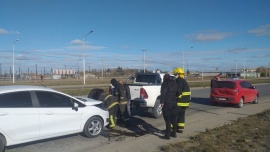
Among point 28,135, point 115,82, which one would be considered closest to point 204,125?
point 115,82

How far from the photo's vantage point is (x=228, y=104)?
17031mm

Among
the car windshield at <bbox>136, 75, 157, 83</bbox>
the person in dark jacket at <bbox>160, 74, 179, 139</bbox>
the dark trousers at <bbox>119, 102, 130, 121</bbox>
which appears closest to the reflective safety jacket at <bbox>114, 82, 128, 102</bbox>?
the dark trousers at <bbox>119, 102, 130, 121</bbox>

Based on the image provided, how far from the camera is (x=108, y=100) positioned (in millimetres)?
9406

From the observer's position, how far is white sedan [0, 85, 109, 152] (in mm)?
6680

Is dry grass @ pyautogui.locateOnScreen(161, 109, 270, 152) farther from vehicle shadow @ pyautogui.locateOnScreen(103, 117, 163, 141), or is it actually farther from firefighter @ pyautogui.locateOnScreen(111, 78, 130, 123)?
firefighter @ pyautogui.locateOnScreen(111, 78, 130, 123)

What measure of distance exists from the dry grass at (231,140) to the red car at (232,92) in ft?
18.9

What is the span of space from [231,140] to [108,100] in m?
3.97

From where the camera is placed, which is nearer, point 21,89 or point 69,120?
point 21,89

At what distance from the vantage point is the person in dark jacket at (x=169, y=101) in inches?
308

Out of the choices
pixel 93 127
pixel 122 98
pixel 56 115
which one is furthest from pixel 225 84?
pixel 56 115

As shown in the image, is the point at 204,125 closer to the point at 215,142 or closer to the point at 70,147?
the point at 215,142

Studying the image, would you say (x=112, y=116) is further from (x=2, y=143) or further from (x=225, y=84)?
(x=225, y=84)

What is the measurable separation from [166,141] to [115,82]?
3.28 m

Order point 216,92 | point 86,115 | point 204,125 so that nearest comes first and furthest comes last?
point 86,115
point 204,125
point 216,92
